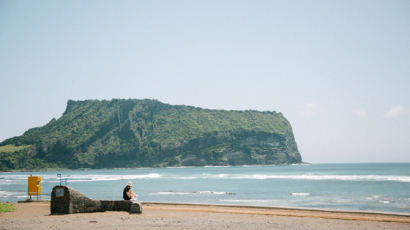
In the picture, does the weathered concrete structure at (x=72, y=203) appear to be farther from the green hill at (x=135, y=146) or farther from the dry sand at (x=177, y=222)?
the green hill at (x=135, y=146)

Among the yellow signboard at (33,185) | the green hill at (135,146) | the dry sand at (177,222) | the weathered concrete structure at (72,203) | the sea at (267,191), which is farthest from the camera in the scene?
the green hill at (135,146)

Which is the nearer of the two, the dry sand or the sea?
the dry sand

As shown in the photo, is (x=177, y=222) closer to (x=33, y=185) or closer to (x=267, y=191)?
(x=33, y=185)

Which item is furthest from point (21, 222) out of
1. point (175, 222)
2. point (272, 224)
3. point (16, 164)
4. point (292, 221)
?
point (16, 164)

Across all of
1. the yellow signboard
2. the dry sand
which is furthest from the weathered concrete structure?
the yellow signboard

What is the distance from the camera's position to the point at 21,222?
1190 cm

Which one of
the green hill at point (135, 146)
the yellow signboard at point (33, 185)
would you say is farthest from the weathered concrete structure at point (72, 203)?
the green hill at point (135, 146)

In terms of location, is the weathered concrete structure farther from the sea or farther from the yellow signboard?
the yellow signboard

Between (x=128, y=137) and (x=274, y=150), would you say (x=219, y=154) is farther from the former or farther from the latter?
(x=128, y=137)

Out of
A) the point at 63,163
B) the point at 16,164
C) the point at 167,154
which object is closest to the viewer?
the point at 16,164

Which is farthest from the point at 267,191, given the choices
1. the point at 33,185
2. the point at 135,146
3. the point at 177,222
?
the point at 135,146

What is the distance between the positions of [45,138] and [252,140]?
324 ft

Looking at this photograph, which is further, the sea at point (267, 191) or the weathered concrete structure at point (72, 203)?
the sea at point (267, 191)

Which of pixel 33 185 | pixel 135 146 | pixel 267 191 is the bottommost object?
pixel 267 191
